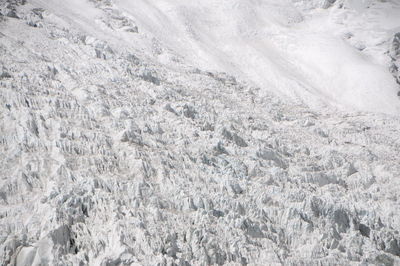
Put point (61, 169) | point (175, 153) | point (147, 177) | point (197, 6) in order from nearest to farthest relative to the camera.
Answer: point (61, 169) → point (147, 177) → point (175, 153) → point (197, 6)

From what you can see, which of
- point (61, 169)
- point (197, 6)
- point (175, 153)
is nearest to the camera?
point (61, 169)

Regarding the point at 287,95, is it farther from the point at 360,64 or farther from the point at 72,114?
the point at 72,114

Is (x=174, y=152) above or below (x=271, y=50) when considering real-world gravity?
above

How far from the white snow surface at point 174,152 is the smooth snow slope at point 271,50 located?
45cm

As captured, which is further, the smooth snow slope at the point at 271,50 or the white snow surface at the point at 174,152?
the smooth snow slope at the point at 271,50

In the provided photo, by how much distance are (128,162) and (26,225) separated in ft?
Result: 23.9

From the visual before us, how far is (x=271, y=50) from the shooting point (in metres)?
61.5

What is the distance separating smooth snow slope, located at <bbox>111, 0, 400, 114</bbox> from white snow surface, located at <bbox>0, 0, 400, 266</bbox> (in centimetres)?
45

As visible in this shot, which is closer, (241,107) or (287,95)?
(241,107)

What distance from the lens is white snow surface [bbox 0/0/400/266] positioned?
1866cm

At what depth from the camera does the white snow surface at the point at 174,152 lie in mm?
18656

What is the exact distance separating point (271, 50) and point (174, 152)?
40.2 m

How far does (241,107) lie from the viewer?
124 ft

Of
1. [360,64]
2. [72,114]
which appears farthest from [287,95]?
[72,114]
